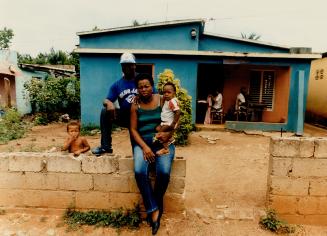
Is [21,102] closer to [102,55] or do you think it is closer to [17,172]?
[102,55]

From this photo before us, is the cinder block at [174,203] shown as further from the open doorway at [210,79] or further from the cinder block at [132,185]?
the open doorway at [210,79]

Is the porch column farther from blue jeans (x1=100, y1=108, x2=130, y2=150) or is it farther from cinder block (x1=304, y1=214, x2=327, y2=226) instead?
blue jeans (x1=100, y1=108, x2=130, y2=150)

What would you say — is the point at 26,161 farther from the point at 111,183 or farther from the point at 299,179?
the point at 299,179

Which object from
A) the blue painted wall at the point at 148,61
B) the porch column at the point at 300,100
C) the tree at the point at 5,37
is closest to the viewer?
the porch column at the point at 300,100

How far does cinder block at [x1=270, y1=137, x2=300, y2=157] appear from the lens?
3809 mm

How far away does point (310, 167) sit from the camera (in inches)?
152

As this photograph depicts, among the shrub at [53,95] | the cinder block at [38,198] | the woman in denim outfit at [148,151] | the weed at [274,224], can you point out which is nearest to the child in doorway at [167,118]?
the woman in denim outfit at [148,151]

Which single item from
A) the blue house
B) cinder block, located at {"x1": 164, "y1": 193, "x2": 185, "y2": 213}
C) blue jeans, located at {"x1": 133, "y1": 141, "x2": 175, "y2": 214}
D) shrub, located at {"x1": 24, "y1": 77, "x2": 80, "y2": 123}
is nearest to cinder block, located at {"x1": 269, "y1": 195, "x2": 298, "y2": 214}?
cinder block, located at {"x1": 164, "y1": 193, "x2": 185, "y2": 213}

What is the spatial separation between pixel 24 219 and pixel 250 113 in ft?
32.6

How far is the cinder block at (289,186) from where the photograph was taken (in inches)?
153

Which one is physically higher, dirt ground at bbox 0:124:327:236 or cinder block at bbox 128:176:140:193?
cinder block at bbox 128:176:140:193

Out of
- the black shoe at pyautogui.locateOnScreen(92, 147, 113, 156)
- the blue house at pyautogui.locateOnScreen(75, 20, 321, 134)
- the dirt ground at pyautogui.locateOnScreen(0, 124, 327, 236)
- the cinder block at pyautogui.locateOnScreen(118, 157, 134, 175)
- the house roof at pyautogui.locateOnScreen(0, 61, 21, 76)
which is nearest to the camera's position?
the dirt ground at pyautogui.locateOnScreen(0, 124, 327, 236)

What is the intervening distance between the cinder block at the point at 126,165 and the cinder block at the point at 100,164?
0.07 m

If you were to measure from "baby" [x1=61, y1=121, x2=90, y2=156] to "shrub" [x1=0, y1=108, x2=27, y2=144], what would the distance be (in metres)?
6.39
